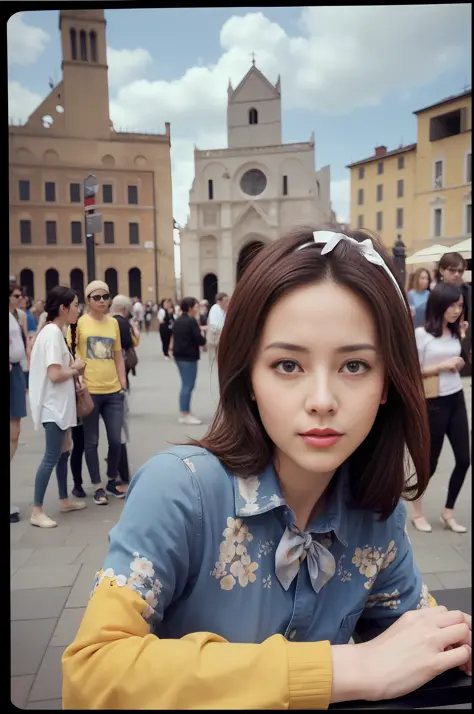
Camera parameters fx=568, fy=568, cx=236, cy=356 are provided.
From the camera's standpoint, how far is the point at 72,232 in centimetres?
89

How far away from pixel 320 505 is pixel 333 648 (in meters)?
0.21

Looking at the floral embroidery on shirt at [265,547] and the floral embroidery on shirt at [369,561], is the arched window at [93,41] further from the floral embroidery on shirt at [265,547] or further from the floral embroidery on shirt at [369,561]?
the floral embroidery on shirt at [369,561]

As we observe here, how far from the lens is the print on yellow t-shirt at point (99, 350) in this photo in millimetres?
926

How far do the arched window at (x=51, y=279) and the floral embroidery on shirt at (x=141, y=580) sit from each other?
0.38 m

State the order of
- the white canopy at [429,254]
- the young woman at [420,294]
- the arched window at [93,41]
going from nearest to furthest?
1. the arched window at [93,41]
2. the white canopy at [429,254]
3. the young woman at [420,294]

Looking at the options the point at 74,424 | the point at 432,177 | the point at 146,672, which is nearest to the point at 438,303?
the point at 432,177

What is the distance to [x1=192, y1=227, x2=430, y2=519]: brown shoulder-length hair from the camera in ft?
2.27

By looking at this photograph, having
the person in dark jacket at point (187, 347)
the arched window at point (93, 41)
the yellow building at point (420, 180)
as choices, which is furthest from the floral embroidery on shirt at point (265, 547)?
the person in dark jacket at point (187, 347)

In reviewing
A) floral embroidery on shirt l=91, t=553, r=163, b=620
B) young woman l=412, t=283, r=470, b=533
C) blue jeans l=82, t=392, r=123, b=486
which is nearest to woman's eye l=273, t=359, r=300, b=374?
floral embroidery on shirt l=91, t=553, r=163, b=620

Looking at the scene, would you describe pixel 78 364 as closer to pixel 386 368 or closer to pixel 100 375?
pixel 100 375

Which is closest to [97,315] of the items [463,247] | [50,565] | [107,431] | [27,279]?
[27,279]

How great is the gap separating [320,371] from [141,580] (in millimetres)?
327

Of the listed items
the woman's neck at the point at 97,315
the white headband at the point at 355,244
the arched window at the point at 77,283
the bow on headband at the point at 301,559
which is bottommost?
the bow on headband at the point at 301,559

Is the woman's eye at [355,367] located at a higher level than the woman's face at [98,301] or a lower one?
lower
